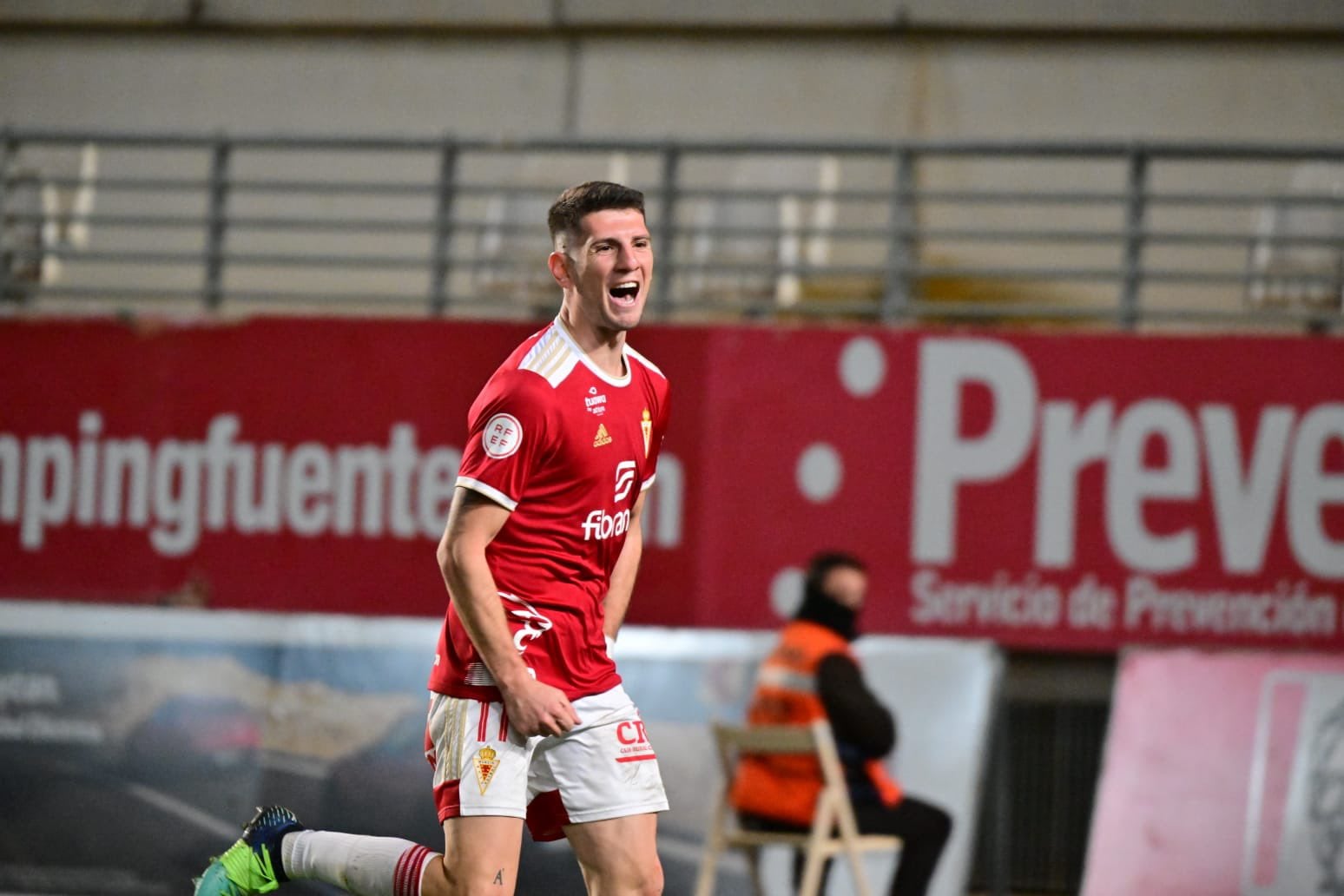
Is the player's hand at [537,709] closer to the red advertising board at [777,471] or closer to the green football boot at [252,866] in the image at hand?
the green football boot at [252,866]

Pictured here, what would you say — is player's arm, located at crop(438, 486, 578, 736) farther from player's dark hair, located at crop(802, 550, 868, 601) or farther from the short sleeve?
player's dark hair, located at crop(802, 550, 868, 601)

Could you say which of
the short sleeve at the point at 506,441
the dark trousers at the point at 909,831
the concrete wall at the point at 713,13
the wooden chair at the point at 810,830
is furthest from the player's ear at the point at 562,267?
the concrete wall at the point at 713,13

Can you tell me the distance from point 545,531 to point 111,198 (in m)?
11.2

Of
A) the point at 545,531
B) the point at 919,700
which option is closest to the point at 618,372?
the point at 545,531

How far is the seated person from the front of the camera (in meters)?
8.59

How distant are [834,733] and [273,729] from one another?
2.96 m

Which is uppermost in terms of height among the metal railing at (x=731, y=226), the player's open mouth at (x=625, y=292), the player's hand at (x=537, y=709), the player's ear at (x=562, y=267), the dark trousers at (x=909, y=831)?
the metal railing at (x=731, y=226)

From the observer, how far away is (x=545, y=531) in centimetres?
508

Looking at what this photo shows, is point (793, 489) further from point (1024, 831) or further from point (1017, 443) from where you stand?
point (1024, 831)

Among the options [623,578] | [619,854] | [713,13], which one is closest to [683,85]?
[713,13]

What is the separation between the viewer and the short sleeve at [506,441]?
16.0 ft

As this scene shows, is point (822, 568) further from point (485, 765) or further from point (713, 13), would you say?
point (713, 13)

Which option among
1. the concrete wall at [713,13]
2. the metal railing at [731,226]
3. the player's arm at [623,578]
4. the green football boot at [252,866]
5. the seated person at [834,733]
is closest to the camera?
the player's arm at [623,578]

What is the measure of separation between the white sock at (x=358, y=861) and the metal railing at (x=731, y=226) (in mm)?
6002
